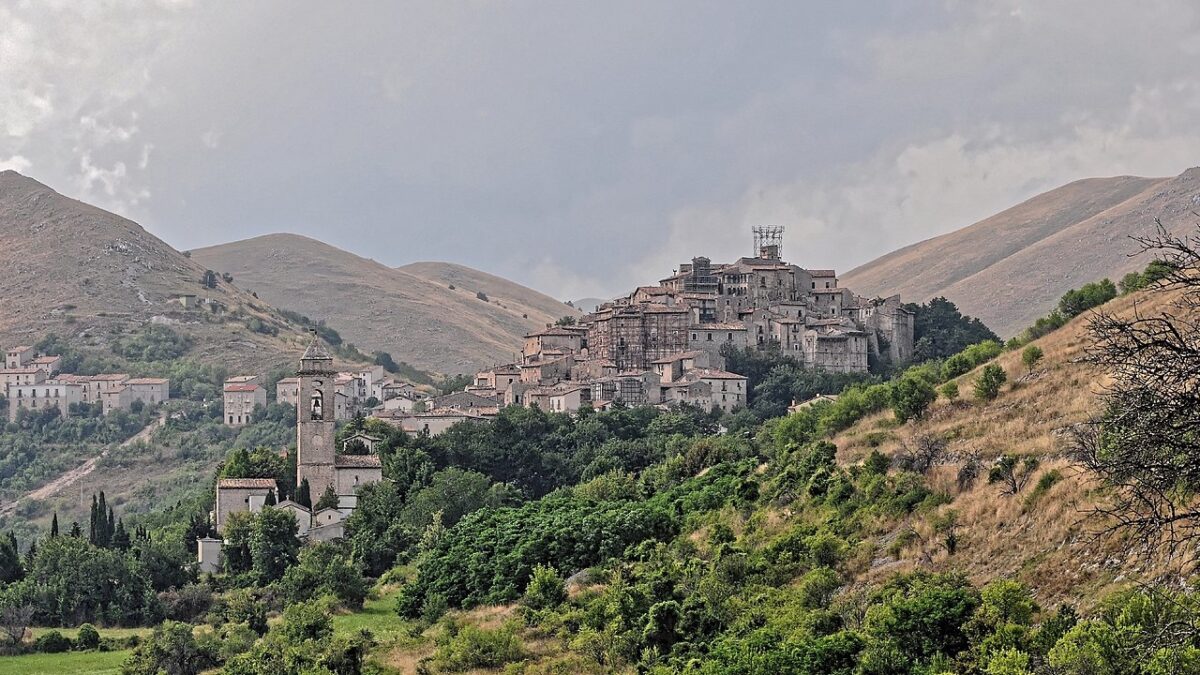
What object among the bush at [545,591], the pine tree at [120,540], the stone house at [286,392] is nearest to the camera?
the bush at [545,591]

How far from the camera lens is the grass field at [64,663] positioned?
4259 centimetres

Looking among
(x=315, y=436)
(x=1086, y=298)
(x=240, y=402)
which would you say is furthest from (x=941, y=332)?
(x=240, y=402)

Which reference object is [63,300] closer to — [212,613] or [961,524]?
[212,613]

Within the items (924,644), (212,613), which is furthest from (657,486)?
(924,644)

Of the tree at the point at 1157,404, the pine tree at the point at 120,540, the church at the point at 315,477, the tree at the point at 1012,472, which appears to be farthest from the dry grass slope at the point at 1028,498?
the pine tree at the point at 120,540

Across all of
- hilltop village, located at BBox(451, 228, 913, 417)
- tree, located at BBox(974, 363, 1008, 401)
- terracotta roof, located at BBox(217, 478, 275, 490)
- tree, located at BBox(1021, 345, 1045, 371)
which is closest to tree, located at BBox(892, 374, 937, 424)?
tree, located at BBox(974, 363, 1008, 401)

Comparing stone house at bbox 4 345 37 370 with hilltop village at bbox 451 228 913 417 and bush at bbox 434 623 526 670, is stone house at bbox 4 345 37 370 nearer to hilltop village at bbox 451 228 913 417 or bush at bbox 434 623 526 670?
hilltop village at bbox 451 228 913 417

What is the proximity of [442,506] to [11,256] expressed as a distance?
140 m

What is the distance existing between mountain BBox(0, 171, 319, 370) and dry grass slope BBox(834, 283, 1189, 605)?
367 feet

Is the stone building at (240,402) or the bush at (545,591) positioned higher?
the stone building at (240,402)

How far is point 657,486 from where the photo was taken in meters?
52.4

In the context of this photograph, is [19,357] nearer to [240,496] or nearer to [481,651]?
[240,496]

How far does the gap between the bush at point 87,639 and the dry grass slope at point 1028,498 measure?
83.5ft

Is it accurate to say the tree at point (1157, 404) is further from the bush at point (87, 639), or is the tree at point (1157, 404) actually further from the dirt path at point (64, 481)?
the dirt path at point (64, 481)
